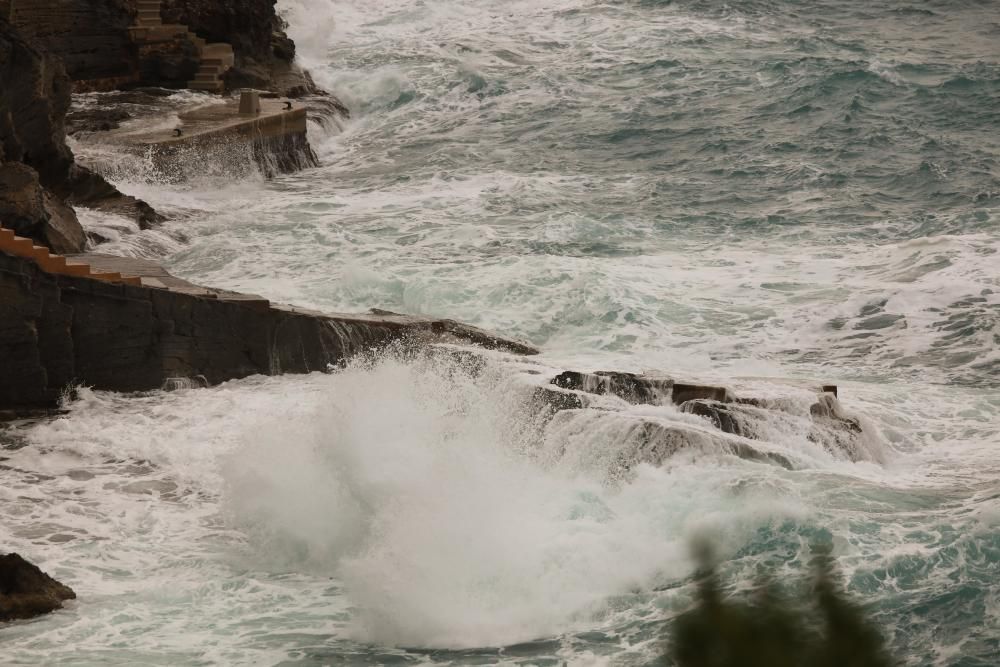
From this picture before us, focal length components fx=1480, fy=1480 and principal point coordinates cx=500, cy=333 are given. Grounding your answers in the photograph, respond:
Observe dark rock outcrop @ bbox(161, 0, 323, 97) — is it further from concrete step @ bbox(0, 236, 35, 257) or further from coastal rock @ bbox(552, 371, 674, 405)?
coastal rock @ bbox(552, 371, 674, 405)

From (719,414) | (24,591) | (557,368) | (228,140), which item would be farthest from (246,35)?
(24,591)

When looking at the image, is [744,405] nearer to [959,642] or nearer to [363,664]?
[959,642]

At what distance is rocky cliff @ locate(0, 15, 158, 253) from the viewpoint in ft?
48.4

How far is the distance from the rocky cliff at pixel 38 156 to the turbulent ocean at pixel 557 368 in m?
0.71

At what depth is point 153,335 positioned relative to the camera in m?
13.7

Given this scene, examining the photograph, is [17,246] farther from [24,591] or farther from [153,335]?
[24,591]

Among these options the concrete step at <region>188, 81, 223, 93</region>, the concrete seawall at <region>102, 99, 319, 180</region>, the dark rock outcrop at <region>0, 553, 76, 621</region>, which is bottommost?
the dark rock outcrop at <region>0, 553, 76, 621</region>

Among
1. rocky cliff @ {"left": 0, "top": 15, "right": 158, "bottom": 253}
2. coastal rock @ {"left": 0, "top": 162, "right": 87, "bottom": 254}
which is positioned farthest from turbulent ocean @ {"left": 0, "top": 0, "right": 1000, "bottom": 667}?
coastal rock @ {"left": 0, "top": 162, "right": 87, "bottom": 254}

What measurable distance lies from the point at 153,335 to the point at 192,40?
14.5 meters

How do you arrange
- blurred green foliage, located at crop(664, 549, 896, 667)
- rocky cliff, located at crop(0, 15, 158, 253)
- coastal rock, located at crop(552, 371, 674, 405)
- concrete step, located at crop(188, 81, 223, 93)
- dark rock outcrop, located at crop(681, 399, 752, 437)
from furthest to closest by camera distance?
concrete step, located at crop(188, 81, 223, 93), rocky cliff, located at crop(0, 15, 158, 253), coastal rock, located at crop(552, 371, 674, 405), dark rock outcrop, located at crop(681, 399, 752, 437), blurred green foliage, located at crop(664, 549, 896, 667)

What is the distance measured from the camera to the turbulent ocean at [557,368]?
933 cm

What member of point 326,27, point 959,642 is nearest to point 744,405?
point 959,642

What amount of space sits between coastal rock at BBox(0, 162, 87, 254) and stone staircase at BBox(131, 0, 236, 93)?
11.4m

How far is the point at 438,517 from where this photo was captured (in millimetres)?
10125
